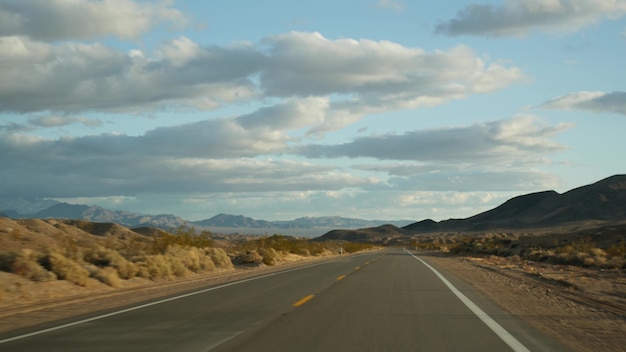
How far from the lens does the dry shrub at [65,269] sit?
21.0 meters

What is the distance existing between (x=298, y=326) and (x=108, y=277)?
12.9 metres

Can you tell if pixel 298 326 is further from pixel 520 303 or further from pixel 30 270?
pixel 30 270

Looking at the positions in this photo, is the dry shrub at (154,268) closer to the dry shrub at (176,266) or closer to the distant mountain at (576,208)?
the dry shrub at (176,266)

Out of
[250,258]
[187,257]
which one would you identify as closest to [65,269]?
[187,257]

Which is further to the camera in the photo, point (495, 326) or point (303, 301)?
point (303, 301)

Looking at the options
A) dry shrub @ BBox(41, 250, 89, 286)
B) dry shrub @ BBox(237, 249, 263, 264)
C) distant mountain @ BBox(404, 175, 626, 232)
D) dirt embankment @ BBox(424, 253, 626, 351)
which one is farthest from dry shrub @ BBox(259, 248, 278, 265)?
distant mountain @ BBox(404, 175, 626, 232)

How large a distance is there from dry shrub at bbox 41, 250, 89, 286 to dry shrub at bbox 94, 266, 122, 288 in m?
0.74

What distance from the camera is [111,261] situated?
25031 mm

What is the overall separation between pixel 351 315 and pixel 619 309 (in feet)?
22.4

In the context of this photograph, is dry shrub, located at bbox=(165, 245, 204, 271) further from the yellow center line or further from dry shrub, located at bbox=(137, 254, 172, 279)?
the yellow center line

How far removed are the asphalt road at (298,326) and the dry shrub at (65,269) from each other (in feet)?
17.6

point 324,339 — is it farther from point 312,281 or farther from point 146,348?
point 312,281

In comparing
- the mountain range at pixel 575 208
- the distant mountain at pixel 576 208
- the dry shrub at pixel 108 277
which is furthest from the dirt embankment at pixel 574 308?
the distant mountain at pixel 576 208

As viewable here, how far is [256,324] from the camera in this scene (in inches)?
469
